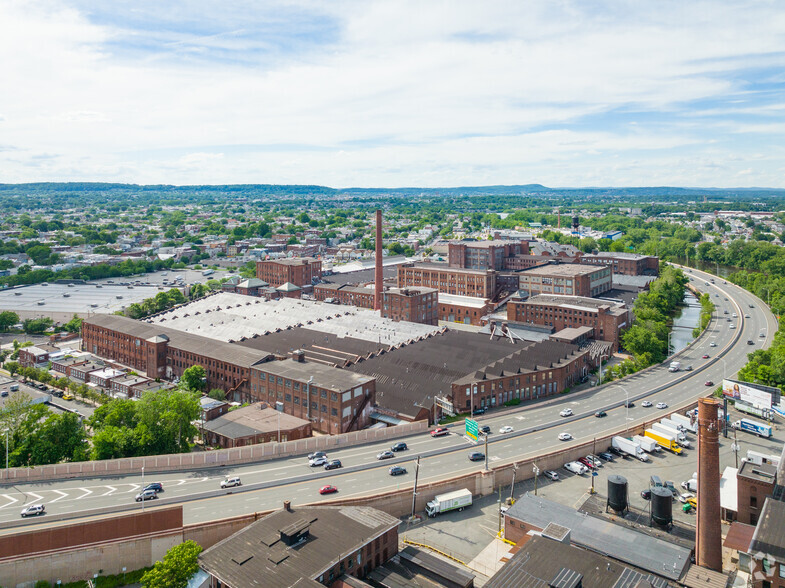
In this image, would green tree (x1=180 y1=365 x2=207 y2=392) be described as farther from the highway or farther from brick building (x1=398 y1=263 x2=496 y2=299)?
brick building (x1=398 y1=263 x2=496 y2=299)

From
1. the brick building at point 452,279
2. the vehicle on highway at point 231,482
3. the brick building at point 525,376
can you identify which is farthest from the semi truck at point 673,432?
the brick building at point 452,279

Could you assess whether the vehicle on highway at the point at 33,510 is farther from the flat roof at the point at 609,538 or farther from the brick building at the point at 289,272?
the brick building at the point at 289,272

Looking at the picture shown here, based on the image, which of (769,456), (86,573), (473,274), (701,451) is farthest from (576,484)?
(473,274)

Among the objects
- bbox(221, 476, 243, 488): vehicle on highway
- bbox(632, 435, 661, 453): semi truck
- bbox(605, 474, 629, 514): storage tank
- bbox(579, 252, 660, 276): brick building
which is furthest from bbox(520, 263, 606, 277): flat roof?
bbox(221, 476, 243, 488): vehicle on highway

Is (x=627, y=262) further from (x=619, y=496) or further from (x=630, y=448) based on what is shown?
(x=619, y=496)

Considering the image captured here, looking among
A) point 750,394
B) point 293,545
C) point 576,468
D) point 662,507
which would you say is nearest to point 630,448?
point 576,468

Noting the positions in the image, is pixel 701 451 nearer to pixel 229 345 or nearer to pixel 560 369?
pixel 560 369
